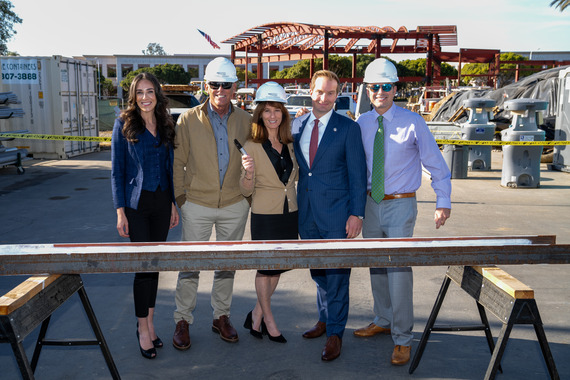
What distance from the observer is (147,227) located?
3.94 m

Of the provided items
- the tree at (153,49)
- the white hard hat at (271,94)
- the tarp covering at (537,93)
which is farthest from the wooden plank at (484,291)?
the tree at (153,49)

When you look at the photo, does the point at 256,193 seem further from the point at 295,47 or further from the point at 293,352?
the point at 295,47

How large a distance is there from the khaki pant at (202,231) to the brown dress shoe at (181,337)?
0.06m

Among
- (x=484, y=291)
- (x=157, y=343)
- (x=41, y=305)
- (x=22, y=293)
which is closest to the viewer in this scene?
(x=22, y=293)

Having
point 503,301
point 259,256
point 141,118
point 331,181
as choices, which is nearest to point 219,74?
point 141,118

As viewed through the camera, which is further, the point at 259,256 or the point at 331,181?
the point at 331,181

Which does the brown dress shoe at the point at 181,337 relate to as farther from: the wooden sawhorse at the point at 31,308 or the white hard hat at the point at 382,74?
the white hard hat at the point at 382,74

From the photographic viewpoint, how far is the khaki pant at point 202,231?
13.5 feet

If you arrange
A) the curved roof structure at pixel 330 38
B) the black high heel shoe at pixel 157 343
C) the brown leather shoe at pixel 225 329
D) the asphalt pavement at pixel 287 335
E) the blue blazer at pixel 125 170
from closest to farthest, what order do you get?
the asphalt pavement at pixel 287 335, the blue blazer at pixel 125 170, the black high heel shoe at pixel 157 343, the brown leather shoe at pixel 225 329, the curved roof structure at pixel 330 38

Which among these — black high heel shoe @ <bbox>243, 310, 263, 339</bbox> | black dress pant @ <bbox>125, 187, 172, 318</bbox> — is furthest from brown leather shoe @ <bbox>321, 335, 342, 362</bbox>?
black dress pant @ <bbox>125, 187, 172, 318</bbox>

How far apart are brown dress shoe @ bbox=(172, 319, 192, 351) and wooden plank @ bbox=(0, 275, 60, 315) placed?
1261mm

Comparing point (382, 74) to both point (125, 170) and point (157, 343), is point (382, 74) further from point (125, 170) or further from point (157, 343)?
point (157, 343)

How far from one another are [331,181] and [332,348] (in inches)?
47.0

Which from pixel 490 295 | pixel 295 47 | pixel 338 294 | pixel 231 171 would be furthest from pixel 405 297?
pixel 295 47
